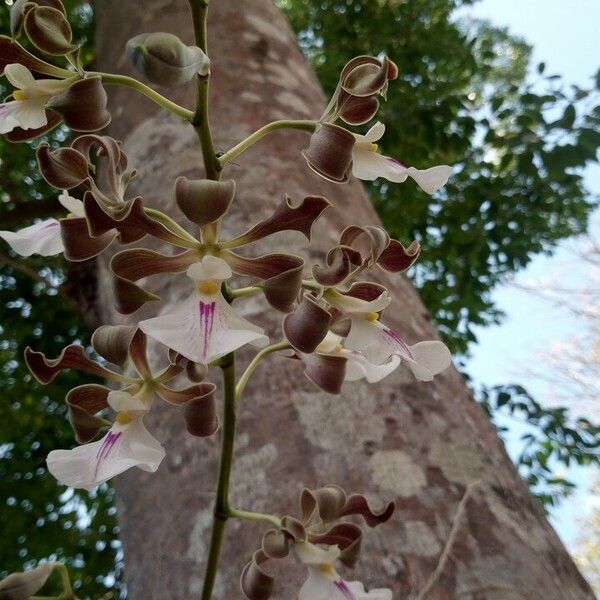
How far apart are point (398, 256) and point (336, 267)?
0.08 m

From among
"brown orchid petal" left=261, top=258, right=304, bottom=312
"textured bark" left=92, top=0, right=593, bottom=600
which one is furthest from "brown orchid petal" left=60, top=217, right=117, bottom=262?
"textured bark" left=92, top=0, right=593, bottom=600

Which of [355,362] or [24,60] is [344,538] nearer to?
Result: [355,362]

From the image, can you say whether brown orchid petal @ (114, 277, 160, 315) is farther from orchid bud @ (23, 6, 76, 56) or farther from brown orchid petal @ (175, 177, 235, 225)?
orchid bud @ (23, 6, 76, 56)

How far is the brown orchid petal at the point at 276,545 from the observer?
0.61 metres

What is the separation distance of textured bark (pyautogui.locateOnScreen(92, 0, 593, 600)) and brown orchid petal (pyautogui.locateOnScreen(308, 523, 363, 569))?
0.20 m

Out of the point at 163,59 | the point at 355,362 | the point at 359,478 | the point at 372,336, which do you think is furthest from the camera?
the point at 359,478

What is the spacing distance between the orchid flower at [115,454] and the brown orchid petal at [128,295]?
0.08 meters

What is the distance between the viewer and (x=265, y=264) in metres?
0.52

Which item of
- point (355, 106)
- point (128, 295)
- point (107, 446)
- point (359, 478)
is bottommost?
point (359, 478)

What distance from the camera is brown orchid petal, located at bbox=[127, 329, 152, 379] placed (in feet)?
1.85

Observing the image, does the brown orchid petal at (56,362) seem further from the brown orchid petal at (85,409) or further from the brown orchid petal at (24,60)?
the brown orchid petal at (24,60)

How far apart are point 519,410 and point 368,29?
1.98 m

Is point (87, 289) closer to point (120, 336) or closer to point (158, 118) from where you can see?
point (158, 118)

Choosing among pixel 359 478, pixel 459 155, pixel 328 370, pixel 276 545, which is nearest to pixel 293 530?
pixel 276 545
